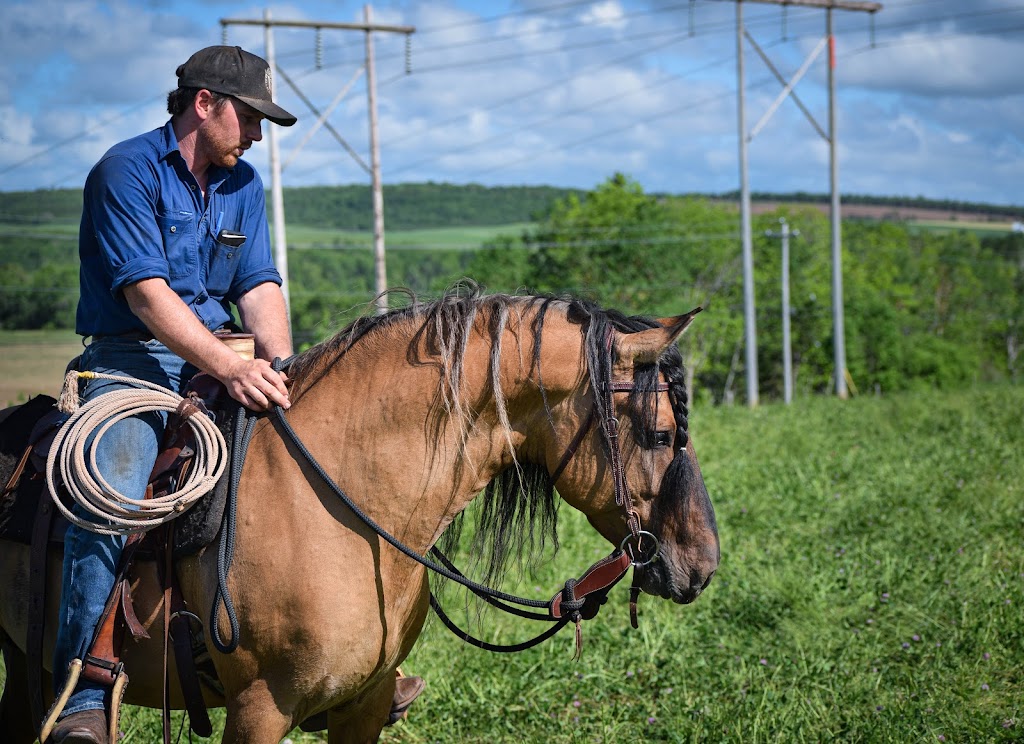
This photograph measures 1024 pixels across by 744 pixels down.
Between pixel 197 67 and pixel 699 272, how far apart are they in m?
62.3

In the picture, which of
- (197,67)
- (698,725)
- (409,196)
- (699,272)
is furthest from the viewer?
(409,196)

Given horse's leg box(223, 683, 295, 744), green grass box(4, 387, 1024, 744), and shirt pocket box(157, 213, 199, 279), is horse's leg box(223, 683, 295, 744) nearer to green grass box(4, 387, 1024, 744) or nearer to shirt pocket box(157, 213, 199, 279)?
green grass box(4, 387, 1024, 744)

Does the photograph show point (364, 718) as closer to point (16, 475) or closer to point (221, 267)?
point (16, 475)

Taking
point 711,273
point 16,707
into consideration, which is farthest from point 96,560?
point 711,273

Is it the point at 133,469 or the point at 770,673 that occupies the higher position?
the point at 133,469

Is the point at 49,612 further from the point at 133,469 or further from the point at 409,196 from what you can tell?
the point at 409,196

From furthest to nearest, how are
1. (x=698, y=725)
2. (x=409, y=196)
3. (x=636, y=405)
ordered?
(x=409, y=196), (x=698, y=725), (x=636, y=405)

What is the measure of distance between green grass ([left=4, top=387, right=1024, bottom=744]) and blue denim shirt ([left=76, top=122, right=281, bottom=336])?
4.97ft

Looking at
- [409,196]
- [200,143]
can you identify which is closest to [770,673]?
[200,143]

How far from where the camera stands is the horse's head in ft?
8.94

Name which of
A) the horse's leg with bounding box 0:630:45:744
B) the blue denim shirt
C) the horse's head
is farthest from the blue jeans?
the horse's head

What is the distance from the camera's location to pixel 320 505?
276cm

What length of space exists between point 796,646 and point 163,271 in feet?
13.0

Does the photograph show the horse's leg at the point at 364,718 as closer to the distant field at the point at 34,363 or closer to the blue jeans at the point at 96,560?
the blue jeans at the point at 96,560
